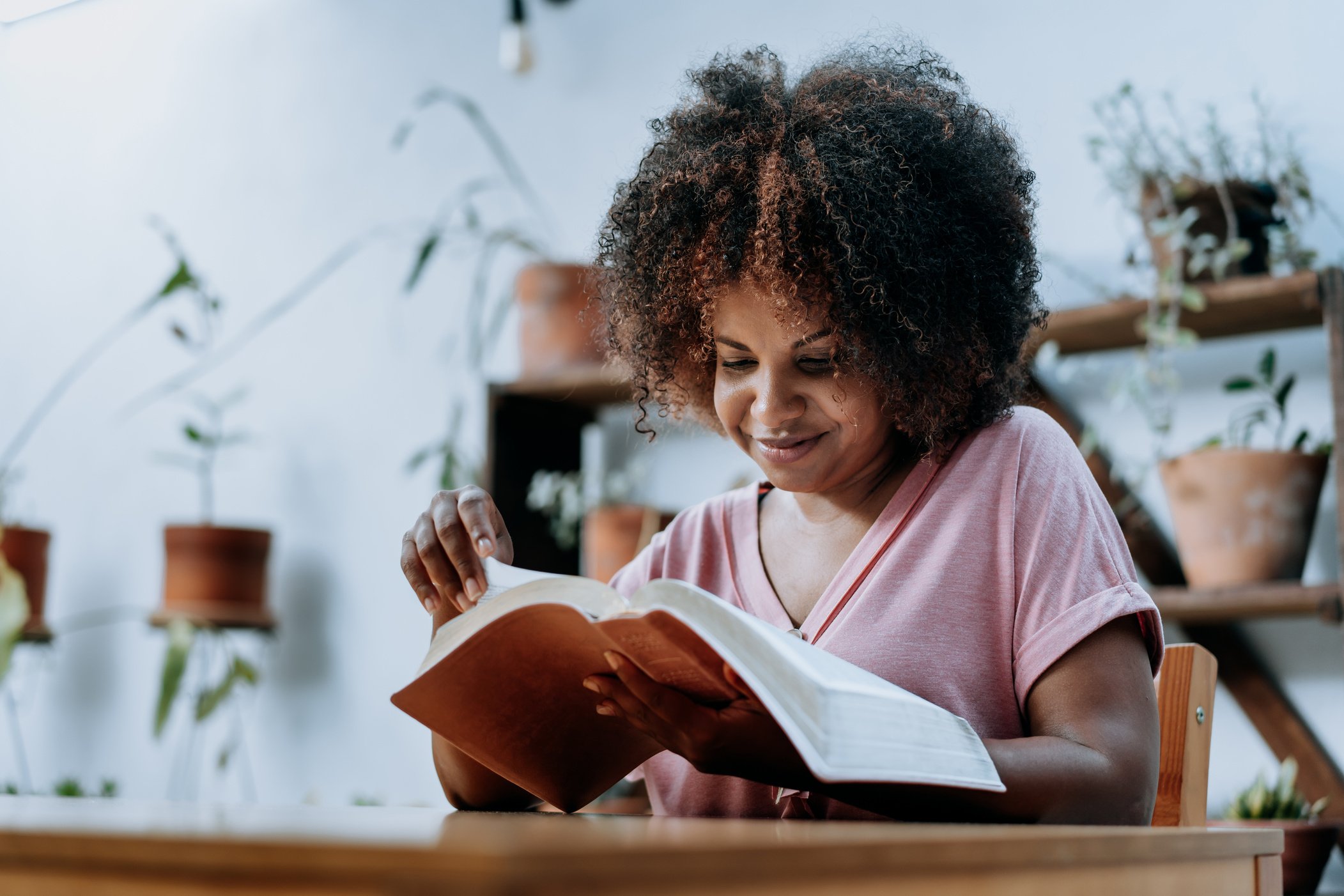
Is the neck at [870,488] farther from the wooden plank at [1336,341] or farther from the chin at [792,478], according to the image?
the wooden plank at [1336,341]

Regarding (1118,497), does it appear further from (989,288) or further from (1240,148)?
(989,288)

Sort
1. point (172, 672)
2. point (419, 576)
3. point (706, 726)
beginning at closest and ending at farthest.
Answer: point (706, 726), point (419, 576), point (172, 672)

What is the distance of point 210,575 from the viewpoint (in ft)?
9.53

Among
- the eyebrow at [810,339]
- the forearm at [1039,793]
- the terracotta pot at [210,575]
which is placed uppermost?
the eyebrow at [810,339]

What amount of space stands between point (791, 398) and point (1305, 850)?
122 centimetres

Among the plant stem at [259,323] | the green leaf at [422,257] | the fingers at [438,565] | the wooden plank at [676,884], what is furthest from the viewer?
the plant stem at [259,323]

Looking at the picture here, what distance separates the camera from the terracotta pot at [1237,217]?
2.02 meters

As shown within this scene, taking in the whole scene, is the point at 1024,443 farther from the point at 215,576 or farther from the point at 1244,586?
the point at 215,576

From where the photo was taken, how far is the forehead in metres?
1.04

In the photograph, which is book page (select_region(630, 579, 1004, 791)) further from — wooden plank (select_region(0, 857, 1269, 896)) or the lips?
the lips

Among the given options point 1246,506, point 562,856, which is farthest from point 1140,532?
point 562,856

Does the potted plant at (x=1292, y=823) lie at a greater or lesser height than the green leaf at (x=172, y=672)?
lesser

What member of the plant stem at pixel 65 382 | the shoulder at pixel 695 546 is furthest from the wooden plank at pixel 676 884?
the plant stem at pixel 65 382

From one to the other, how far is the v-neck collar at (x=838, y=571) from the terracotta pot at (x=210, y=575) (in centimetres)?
200
